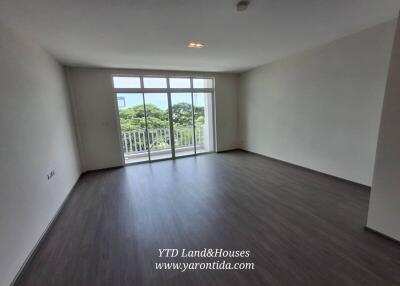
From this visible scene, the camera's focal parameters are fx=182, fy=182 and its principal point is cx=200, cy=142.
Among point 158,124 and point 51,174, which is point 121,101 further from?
point 51,174

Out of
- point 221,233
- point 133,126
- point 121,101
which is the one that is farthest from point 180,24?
point 133,126

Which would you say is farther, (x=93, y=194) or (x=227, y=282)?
(x=93, y=194)

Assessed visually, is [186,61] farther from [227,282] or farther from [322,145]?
[227,282]

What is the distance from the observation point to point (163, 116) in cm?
520

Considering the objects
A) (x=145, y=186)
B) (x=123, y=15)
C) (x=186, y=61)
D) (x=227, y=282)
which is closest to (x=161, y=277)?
(x=227, y=282)

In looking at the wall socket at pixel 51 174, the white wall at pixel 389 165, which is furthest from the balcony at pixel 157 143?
the white wall at pixel 389 165

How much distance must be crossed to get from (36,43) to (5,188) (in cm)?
213

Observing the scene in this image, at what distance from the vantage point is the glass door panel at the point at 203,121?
5.62 metres

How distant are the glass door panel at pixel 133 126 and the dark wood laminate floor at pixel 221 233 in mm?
1766

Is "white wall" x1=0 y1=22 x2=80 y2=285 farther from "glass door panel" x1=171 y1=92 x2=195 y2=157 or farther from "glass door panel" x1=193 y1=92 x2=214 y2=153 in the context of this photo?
"glass door panel" x1=193 y1=92 x2=214 y2=153

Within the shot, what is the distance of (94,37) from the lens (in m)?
2.47

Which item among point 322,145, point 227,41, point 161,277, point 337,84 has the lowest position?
point 161,277

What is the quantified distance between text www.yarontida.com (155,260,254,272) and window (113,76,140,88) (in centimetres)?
412

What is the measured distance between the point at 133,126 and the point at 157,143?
900 mm
